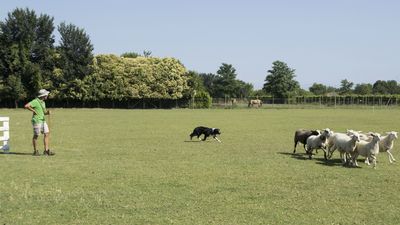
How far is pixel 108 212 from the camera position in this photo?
912 centimetres

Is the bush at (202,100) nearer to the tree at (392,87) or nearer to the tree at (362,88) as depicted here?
the tree at (392,87)

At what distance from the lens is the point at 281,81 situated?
129 m

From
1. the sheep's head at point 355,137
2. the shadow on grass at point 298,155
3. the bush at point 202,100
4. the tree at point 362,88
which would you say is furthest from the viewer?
the tree at point 362,88

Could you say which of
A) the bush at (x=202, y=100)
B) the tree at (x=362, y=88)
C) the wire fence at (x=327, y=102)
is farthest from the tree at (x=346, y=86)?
the bush at (x=202, y=100)

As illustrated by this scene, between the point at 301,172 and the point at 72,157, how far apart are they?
826cm

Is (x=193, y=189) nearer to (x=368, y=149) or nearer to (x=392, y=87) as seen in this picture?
(x=368, y=149)

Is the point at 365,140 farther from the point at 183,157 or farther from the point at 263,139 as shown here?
the point at 263,139

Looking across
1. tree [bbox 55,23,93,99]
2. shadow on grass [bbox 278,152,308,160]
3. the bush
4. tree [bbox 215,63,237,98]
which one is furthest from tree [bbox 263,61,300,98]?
shadow on grass [bbox 278,152,308,160]

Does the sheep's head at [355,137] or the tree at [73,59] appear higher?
the tree at [73,59]

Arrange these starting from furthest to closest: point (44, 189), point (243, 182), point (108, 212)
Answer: point (243, 182) < point (44, 189) < point (108, 212)

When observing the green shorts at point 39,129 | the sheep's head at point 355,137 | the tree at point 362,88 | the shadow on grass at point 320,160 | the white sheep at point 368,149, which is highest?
Answer: the tree at point 362,88

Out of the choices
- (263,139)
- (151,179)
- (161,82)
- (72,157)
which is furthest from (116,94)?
(151,179)

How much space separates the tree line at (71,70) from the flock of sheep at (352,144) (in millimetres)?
64119

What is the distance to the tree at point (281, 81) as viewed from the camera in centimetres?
12862
